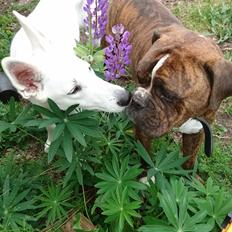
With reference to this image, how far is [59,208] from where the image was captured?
315 cm

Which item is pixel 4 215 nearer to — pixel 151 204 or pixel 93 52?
pixel 151 204

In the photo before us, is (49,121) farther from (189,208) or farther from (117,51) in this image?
(189,208)

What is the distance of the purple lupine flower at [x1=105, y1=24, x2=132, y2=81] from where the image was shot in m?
2.87

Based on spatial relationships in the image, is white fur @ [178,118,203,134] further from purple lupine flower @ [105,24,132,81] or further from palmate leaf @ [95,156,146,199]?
purple lupine flower @ [105,24,132,81]

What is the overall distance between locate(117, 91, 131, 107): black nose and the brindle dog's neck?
60 centimetres

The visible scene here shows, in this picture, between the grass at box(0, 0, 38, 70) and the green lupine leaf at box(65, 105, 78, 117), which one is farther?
the grass at box(0, 0, 38, 70)

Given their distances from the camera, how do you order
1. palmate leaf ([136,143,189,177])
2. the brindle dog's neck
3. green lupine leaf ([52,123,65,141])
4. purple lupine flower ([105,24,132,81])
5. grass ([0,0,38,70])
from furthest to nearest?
1. grass ([0,0,38,70])
2. the brindle dog's neck
3. palmate leaf ([136,143,189,177])
4. purple lupine flower ([105,24,132,81])
5. green lupine leaf ([52,123,65,141])

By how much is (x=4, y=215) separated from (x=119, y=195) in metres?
0.77

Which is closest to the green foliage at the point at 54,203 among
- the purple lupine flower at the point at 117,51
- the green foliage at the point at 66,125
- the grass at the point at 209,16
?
the green foliage at the point at 66,125

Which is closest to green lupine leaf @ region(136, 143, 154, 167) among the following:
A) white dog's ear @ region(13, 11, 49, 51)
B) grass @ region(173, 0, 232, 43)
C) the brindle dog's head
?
the brindle dog's head

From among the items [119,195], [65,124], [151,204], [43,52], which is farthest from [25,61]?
[151,204]

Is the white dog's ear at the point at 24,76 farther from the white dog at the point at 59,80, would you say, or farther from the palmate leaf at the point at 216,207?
the palmate leaf at the point at 216,207

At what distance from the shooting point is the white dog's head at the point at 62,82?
2.79 metres

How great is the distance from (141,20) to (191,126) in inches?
37.8
